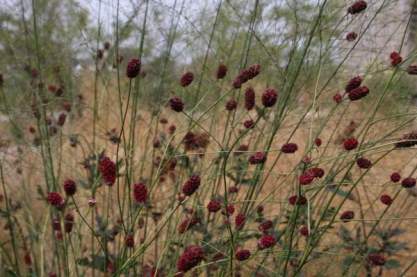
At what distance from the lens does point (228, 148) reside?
3.69 ft

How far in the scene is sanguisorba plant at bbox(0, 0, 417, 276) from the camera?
2.90 feet

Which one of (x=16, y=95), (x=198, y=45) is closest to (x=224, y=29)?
(x=198, y=45)

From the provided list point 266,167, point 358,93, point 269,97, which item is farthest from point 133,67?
point 266,167

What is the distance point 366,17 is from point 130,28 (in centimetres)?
88

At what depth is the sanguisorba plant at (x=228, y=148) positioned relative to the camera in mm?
884

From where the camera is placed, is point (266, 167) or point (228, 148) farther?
point (266, 167)

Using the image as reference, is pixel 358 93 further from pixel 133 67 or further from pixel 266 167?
pixel 266 167

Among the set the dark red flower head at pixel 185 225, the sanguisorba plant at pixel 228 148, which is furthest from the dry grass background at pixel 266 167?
the dark red flower head at pixel 185 225

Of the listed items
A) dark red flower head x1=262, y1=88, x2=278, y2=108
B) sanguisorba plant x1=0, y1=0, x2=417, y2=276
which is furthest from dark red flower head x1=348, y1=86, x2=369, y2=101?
dark red flower head x1=262, y1=88, x2=278, y2=108

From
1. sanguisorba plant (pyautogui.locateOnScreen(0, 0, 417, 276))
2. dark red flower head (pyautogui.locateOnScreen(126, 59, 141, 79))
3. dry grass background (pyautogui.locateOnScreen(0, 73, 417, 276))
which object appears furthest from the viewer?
dry grass background (pyautogui.locateOnScreen(0, 73, 417, 276))

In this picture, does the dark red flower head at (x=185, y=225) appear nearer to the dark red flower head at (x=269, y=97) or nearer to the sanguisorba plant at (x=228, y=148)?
the sanguisorba plant at (x=228, y=148)

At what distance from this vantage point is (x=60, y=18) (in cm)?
183

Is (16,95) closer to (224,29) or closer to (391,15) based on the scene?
(224,29)

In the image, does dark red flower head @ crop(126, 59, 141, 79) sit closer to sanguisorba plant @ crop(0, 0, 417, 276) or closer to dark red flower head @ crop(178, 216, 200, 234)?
sanguisorba plant @ crop(0, 0, 417, 276)
